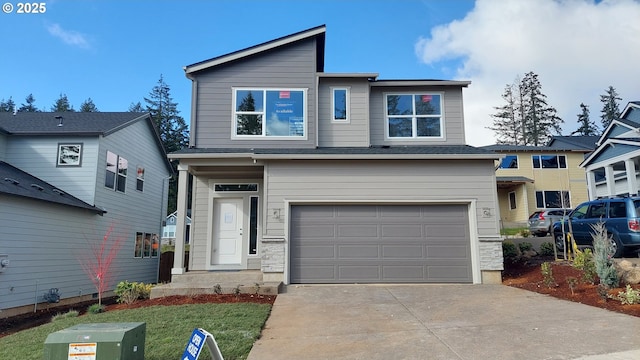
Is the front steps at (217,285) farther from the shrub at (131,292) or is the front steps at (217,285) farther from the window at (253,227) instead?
the window at (253,227)

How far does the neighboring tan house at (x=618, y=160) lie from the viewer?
16734mm

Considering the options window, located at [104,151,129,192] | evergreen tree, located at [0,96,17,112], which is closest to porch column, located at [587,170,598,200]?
window, located at [104,151,129,192]

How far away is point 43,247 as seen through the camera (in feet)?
36.7

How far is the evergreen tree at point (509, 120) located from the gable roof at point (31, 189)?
39420mm

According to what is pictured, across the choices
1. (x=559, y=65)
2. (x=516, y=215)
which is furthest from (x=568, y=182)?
(x=559, y=65)

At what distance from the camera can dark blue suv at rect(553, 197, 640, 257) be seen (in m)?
8.79

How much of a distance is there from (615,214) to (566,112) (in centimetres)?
4089

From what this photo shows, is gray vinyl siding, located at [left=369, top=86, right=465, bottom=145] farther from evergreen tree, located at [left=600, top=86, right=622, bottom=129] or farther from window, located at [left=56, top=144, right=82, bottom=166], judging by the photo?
evergreen tree, located at [left=600, top=86, right=622, bottom=129]

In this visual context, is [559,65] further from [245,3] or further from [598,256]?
[245,3]

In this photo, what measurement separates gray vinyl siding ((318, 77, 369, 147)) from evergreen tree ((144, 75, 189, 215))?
34.9 m

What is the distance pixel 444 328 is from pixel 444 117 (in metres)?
8.07

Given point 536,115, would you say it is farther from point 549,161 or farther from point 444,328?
point 444,328

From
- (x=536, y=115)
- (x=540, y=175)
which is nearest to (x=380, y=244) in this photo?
(x=540, y=175)

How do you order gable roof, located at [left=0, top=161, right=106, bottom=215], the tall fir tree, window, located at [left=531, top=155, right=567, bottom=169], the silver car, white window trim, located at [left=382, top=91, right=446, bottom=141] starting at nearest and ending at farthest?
gable roof, located at [left=0, top=161, right=106, bottom=215] < white window trim, located at [left=382, top=91, right=446, bottom=141] < the silver car < window, located at [left=531, top=155, right=567, bottom=169] < the tall fir tree
